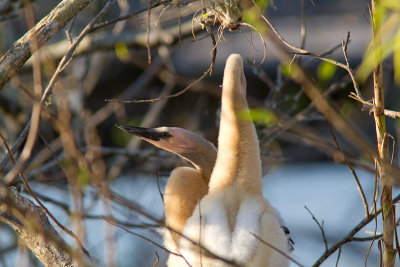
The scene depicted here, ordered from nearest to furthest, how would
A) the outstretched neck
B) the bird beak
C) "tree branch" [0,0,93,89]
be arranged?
the outstretched neck
"tree branch" [0,0,93,89]
the bird beak

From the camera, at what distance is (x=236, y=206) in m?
1.52

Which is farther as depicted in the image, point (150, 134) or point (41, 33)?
point (150, 134)

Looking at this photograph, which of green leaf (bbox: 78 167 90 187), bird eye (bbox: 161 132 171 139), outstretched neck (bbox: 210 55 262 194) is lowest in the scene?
green leaf (bbox: 78 167 90 187)

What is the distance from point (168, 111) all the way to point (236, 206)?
3.60m

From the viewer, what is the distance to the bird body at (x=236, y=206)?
4.83ft

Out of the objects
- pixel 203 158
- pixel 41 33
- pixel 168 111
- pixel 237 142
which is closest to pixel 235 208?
pixel 237 142

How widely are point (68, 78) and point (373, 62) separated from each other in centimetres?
366

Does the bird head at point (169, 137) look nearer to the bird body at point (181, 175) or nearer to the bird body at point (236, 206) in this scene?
the bird body at point (181, 175)

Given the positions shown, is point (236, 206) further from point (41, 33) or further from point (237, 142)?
point (41, 33)

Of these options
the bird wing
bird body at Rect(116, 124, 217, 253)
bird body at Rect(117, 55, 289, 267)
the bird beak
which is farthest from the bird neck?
the bird wing

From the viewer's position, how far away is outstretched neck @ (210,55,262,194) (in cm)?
154

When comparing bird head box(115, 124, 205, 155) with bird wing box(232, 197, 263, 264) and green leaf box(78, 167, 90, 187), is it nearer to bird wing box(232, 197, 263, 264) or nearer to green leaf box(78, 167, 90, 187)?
green leaf box(78, 167, 90, 187)

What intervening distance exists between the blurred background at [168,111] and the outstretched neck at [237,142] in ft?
2.48

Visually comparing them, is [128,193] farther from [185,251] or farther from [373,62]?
[373,62]
